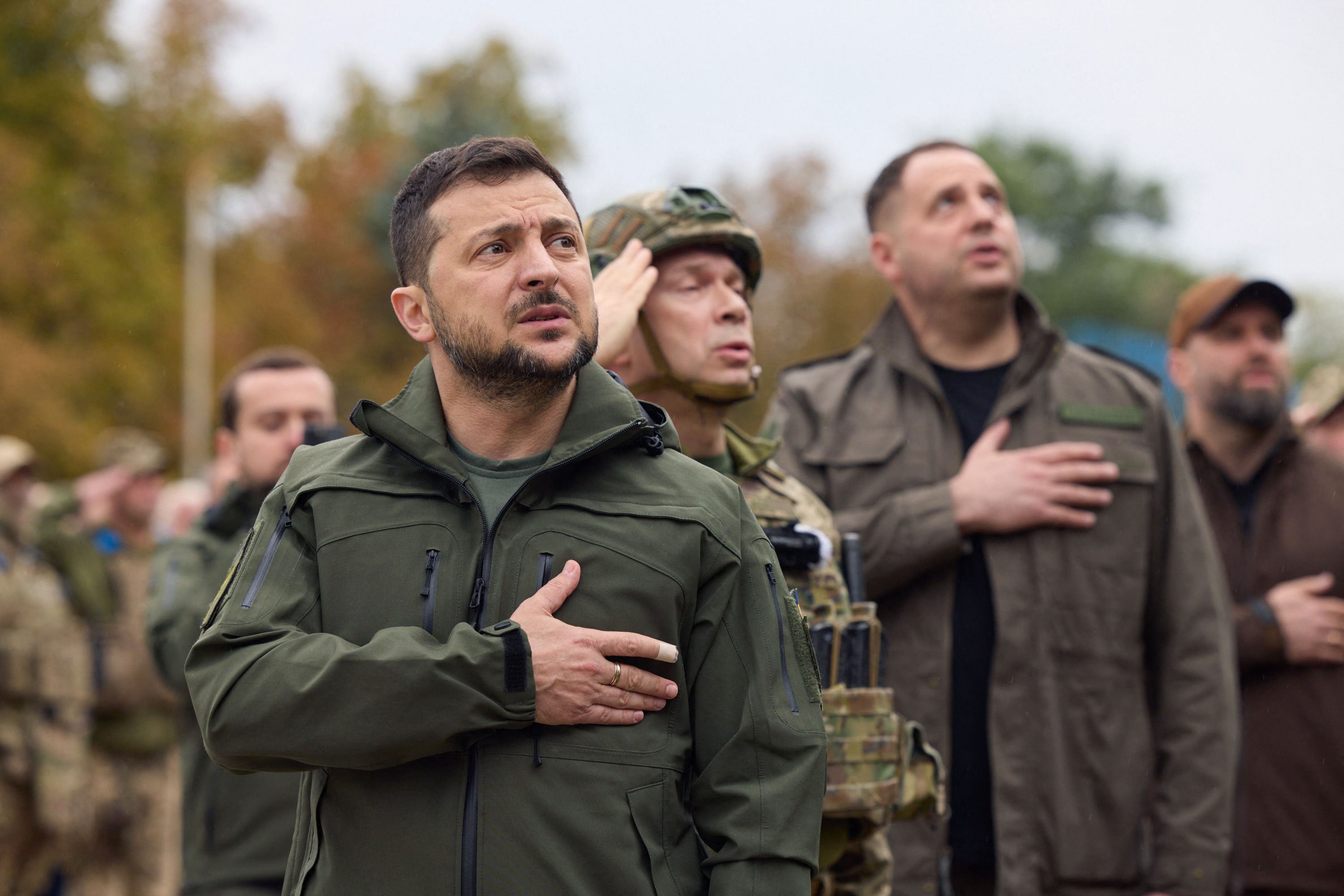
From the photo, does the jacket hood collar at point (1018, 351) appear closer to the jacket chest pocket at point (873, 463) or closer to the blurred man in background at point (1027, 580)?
the blurred man in background at point (1027, 580)

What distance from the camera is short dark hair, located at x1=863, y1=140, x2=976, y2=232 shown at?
5.38 metres

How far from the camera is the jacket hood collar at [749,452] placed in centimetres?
427

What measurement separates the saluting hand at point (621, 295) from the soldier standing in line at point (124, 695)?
6.20 m

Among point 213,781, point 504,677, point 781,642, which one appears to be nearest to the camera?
point 504,677

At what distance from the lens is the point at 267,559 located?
283cm

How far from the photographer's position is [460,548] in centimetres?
283

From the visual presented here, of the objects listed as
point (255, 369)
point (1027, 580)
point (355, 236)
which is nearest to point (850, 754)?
point (1027, 580)

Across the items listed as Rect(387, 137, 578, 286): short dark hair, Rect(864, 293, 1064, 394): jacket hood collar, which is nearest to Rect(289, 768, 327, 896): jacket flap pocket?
Rect(387, 137, 578, 286): short dark hair

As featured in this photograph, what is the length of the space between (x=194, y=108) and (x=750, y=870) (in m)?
33.5

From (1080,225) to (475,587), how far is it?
6429cm

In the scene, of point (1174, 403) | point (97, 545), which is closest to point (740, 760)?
point (97, 545)

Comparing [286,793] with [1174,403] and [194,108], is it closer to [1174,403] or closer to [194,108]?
[1174,403]

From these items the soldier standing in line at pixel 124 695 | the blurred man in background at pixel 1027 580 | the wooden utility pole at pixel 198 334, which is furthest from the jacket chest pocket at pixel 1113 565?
the wooden utility pole at pixel 198 334

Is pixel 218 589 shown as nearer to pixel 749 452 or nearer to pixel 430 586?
pixel 749 452
